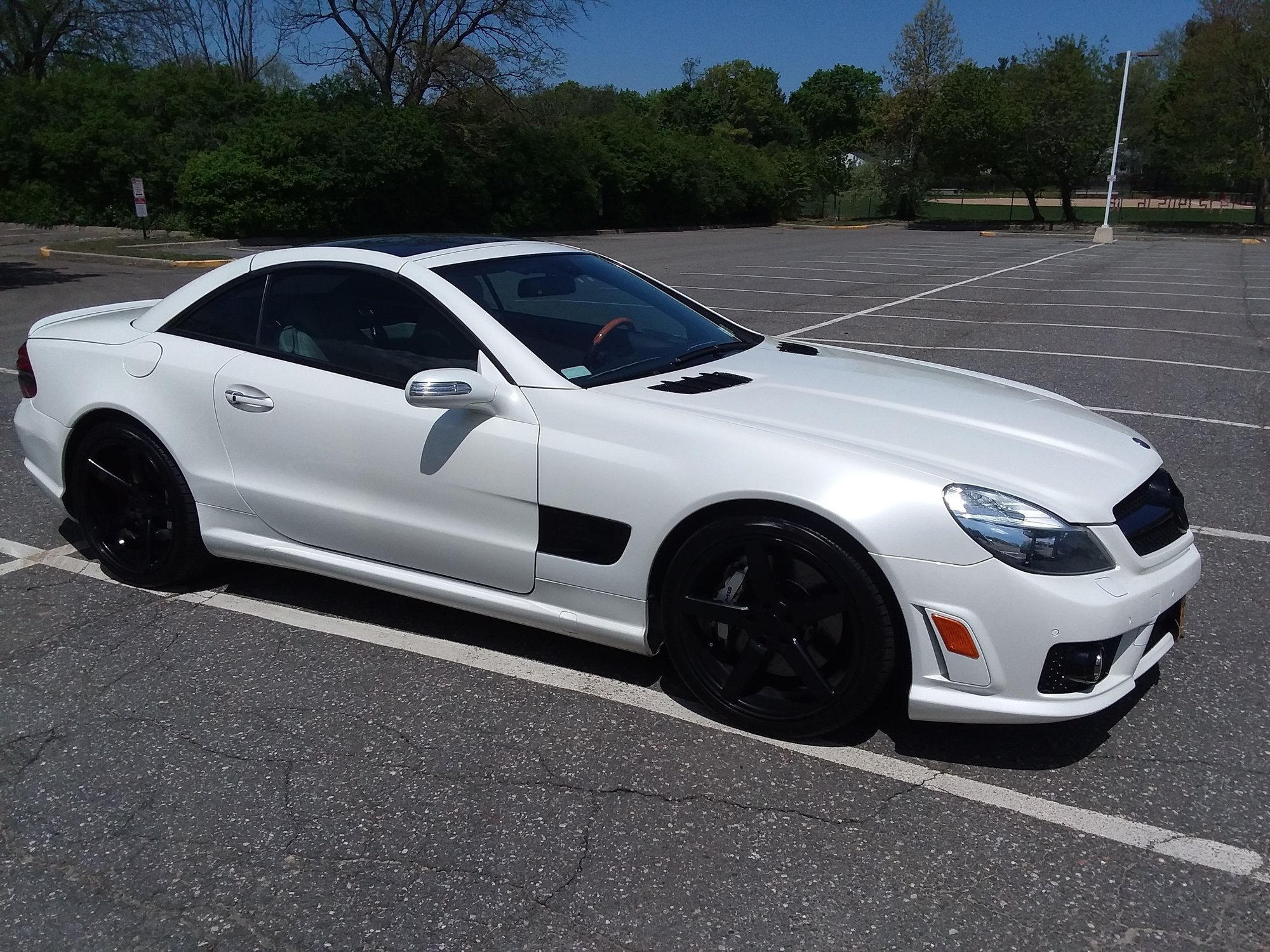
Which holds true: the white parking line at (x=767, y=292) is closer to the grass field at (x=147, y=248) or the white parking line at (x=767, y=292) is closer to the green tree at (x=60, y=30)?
the grass field at (x=147, y=248)

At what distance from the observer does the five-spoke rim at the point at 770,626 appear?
312cm

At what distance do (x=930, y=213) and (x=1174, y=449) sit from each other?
60.3m

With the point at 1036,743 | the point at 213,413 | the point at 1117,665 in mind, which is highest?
the point at 213,413

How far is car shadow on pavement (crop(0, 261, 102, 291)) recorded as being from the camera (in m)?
16.3

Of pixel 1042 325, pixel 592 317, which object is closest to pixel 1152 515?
pixel 592 317

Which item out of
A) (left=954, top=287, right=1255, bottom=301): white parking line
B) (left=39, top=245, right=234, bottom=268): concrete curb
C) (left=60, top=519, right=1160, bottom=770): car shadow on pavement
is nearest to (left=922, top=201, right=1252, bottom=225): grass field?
(left=954, top=287, right=1255, bottom=301): white parking line

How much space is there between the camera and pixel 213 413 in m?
4.11

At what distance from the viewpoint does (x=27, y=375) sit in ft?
15.2

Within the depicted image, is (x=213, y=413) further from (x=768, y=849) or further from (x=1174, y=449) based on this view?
(x=1174, y=449)

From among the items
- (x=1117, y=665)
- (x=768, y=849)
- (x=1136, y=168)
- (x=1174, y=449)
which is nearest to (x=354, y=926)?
(x=768, y=849)

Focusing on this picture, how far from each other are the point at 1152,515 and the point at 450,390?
2.21 m

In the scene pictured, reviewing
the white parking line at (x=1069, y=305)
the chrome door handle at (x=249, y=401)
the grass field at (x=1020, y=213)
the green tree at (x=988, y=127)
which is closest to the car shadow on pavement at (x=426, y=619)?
the chrome door handle at (x=249, y=401)

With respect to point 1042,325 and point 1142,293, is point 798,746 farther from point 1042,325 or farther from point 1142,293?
point 1142,293

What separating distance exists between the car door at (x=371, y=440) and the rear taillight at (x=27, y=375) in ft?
3.58
